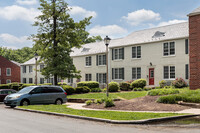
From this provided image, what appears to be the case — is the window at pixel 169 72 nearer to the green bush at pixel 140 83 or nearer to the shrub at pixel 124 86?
the green bush at pixel 140 83

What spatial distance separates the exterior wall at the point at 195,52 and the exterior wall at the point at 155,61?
661cm

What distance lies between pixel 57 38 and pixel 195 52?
1520cm

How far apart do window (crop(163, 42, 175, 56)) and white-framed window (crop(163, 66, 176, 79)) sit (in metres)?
1.60

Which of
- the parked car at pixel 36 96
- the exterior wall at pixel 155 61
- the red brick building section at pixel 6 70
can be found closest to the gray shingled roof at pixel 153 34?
the exterior wall at pixel 155 61

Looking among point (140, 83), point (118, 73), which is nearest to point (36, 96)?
point (140, 83)

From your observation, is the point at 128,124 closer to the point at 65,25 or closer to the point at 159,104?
the point at 159,104

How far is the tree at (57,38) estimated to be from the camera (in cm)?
2928

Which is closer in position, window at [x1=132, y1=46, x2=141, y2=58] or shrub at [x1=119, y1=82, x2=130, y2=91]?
shrub at [x1=119, y1=82, x2=130, y2=91]

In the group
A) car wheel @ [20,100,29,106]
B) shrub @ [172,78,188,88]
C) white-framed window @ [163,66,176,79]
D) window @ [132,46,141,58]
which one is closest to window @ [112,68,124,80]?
window @ [132,46,141,58]

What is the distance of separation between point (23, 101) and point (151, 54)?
1762 cm

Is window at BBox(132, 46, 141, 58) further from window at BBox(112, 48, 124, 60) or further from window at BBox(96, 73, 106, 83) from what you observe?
window at BBox(96, 73, 106, 83)

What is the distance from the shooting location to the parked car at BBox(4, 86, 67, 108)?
1857cm

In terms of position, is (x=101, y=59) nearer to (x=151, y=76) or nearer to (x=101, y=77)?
(x=101, y=77)

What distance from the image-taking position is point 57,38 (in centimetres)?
2906
